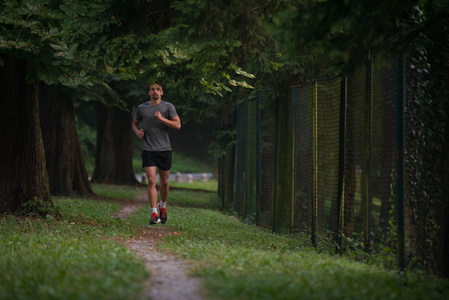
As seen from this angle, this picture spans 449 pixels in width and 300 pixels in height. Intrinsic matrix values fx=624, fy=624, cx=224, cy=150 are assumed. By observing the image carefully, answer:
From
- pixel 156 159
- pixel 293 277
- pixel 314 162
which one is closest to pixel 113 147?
pixel 156 159

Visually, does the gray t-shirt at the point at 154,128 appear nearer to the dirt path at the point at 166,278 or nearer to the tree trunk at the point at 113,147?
the dirt path at the point at 166,278

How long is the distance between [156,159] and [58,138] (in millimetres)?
9679

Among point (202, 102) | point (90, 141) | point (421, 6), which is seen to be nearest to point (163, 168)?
point (421, 6)

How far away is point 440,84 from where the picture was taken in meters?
7.42

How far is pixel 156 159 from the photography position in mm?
11195

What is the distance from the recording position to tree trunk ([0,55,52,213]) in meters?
11.5

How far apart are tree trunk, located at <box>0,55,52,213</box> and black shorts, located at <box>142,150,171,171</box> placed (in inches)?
86.4

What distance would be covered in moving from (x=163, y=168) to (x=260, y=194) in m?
3.54

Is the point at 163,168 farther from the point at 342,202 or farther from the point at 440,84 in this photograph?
the point at 440,84

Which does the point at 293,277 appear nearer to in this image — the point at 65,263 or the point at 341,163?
the point at 65,263

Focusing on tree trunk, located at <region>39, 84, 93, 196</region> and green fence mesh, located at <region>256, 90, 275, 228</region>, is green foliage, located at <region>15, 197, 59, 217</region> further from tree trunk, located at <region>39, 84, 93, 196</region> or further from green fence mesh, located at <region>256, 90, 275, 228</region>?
tree trunk, located at <region>39, 84, 93, 196</region>

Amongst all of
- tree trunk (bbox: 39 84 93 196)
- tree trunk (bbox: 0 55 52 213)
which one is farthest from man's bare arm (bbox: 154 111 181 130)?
tree trunk (bbox: 39 84 93 196)

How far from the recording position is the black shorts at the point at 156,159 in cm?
1112

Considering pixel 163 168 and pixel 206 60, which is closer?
pixel 206 60
